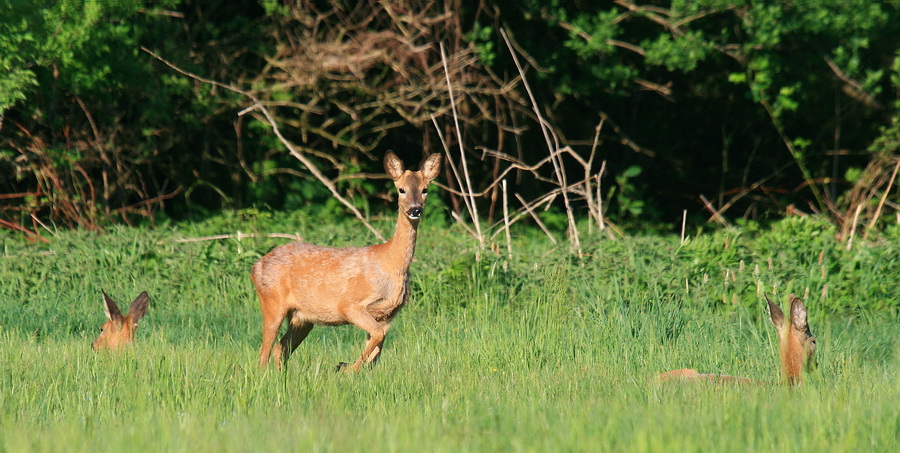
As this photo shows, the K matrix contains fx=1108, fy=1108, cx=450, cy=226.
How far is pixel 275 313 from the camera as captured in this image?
26.6ft

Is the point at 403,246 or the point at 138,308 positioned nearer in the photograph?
the point at 403,246

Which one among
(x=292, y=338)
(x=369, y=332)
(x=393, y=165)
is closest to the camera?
(x=369, y=332)

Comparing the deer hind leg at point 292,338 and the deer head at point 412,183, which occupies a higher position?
the deer head at point 412,183

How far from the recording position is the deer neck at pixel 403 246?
7840 millimetres

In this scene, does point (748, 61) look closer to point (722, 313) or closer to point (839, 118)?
point (839, 118)

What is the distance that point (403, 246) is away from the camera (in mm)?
7844

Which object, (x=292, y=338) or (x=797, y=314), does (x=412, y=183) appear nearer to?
(x=292, y=338)

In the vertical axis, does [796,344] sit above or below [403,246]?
below

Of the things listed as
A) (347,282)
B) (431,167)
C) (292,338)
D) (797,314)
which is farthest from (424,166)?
(797,314)

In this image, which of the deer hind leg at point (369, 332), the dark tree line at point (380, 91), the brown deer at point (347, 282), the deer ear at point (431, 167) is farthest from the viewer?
the dark tree line at point (380, 91)

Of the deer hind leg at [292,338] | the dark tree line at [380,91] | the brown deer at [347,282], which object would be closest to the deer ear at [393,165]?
the brown deer at [347,282]

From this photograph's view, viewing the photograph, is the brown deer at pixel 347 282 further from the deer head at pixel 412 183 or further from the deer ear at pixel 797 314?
the deer ear at pixel 797 314

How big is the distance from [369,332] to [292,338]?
0.97m

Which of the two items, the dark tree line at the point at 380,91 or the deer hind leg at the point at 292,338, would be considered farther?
the dark tree line at the point at 380,91
